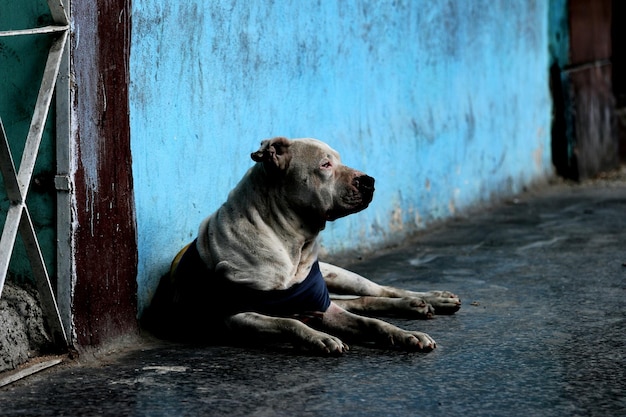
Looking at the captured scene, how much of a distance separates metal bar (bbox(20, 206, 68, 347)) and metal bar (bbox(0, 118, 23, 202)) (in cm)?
7

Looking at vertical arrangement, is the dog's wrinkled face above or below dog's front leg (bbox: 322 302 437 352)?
above

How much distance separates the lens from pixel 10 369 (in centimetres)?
405

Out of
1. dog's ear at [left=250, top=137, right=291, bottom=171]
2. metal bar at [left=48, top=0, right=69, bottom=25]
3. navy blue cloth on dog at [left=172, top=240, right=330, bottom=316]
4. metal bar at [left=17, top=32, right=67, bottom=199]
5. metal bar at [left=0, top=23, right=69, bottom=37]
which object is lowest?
navy blue cloth on dog at [left=172, top=240, right=330, bottom=316]

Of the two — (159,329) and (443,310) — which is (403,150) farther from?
(159,329)

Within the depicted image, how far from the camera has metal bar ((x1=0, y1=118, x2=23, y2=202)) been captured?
3.93m

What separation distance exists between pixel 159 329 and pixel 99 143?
1013 mm

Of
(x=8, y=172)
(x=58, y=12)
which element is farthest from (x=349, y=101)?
(x=8, y=172)

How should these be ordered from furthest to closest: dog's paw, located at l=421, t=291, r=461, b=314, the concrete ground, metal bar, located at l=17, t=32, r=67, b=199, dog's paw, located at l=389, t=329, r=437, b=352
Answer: dog's paw, located at l=421, t=291, r=461, b=314 < dog's paw, located at l=389, t=329, r=437, b=352 < metal bar, located at l=17, t=32, r=67, b=199 < the concrete ground

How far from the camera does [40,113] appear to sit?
4078mm

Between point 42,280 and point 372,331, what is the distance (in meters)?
1.45

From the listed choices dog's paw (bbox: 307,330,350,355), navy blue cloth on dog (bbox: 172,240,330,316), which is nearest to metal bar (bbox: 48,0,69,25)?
navy blue cloth on dog (bbox: 172,240,330,316)

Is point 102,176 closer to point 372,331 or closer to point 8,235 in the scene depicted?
point 8,235

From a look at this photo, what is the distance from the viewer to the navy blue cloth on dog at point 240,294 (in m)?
4.57

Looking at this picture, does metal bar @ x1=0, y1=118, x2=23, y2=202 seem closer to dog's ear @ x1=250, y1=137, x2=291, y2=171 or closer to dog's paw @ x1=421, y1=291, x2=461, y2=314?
dog's ear @ x1=250, y1=137, x2=291, y2=171
